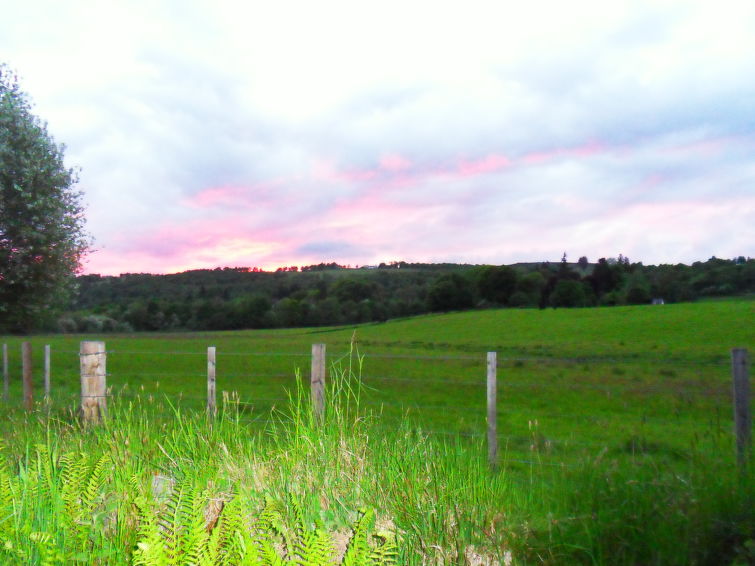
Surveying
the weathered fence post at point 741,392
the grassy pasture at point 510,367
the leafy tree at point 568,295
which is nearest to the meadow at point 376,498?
the weathered fence post at point 741,392

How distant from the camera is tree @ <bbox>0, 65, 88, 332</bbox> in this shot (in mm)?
19484

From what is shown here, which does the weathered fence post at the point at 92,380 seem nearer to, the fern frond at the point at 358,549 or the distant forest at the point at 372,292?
the fern frond at the point at 358,549

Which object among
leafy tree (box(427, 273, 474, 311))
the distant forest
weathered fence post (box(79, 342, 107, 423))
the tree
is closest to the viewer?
weathered fence post (box(79, 342, 107, 423))

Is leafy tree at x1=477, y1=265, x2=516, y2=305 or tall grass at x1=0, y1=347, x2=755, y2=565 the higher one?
leafy tree at x1=477, y1=265, x2=516, y2=305

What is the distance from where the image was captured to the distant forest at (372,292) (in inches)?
1553

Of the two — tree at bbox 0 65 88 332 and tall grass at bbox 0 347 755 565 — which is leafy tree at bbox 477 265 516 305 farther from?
tall grass at bbox 0 347 755 565

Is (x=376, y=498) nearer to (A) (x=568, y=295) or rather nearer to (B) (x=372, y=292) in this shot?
(B) (x=372, y=292)

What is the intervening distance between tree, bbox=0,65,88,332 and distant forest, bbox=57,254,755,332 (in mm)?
12629

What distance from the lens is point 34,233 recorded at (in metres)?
19.5

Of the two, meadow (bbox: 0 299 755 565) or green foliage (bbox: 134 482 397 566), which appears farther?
meadow (bbox: 0 299 755 565)

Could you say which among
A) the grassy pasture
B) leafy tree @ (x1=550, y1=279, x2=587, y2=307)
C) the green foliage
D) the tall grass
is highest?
leafy tree @ (x1=550, y1=279, x2=587, y2=307)

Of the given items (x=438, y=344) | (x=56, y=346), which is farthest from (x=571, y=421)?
(x=56, y=346)

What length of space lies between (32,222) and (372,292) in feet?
84.6

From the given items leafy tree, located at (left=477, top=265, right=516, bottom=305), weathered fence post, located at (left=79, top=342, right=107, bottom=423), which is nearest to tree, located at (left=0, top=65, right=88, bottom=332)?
weathered fence post, located at (left=79, top=342, right=107, bottom=423)
